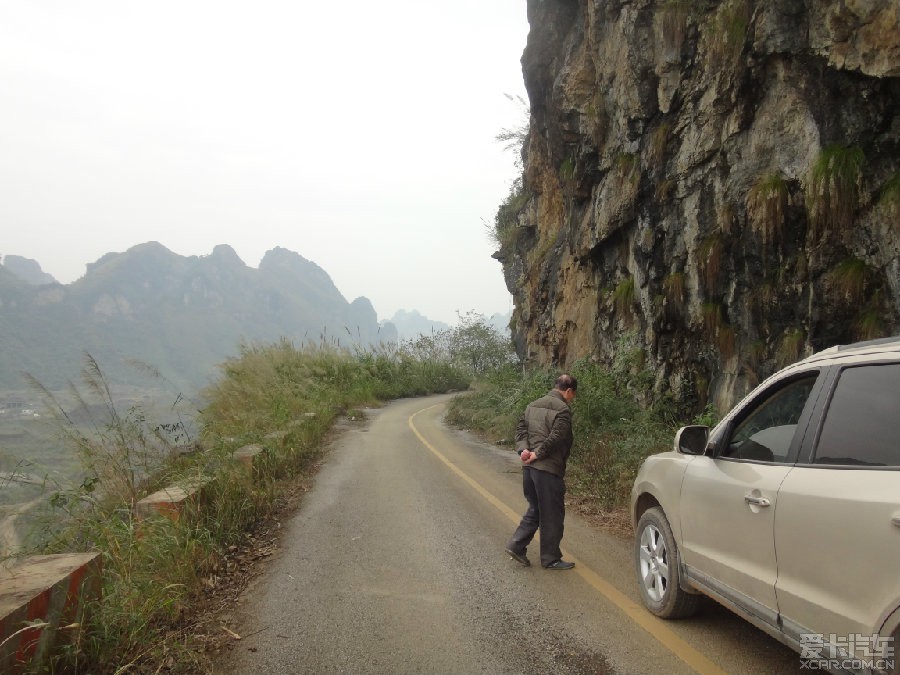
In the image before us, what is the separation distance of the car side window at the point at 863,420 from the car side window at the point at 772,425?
286 mm

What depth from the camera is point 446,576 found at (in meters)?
5.48

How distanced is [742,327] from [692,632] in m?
6.60

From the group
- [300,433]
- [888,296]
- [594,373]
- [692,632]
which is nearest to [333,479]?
[300,433]

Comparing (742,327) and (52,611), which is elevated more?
(742,327)

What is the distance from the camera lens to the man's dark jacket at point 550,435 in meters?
5.68

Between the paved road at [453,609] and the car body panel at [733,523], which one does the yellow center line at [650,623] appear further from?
the car body panel at [733,523]

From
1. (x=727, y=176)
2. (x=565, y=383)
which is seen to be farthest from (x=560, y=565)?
(x=727, y=176)

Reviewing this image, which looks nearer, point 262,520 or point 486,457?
point 262,520

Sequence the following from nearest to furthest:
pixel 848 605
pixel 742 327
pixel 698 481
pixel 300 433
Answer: pixel 848 605 → pixel 698 481 → pixel 742 327 → pixel 300 433

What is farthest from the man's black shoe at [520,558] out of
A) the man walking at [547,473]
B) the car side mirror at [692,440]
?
the car side mirror at [692,440]

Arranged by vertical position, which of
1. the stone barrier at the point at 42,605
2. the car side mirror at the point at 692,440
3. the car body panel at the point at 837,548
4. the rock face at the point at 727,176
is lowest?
the stone barrier at the point at 42,605

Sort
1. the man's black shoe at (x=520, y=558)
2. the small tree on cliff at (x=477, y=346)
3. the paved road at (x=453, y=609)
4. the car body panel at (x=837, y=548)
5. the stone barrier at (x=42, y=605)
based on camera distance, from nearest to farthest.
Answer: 1. the car body panel at (x=837, y=548)
2. the stone barrier at (x=42, y=605)
3. the paved road at (x=453, y=609)
4. the man's black shoe at (x=520, y=558)
5. the small tree on cliff at (x=477, y=346)

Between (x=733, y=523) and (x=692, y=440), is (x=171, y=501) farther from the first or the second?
(x=733, y=523)

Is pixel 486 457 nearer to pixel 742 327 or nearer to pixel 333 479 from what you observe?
pixel 333 479
